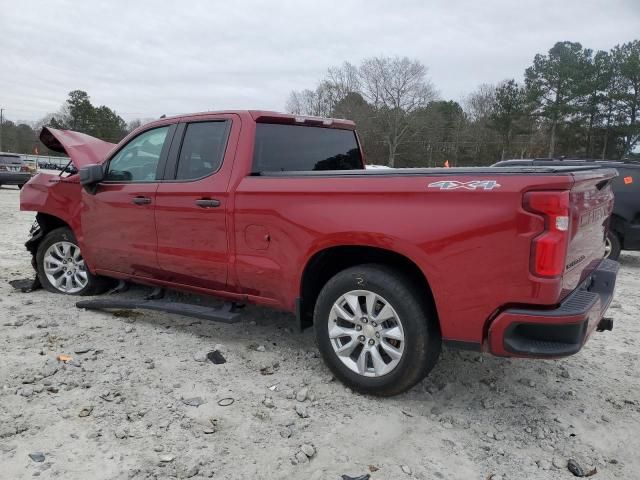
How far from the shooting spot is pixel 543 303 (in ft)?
8.78

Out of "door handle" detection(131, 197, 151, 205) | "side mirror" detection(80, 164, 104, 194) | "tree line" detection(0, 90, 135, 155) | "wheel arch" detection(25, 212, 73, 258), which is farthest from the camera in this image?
"tree line" detection(0, 90, 135, 155)

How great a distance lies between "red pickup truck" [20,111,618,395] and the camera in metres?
2.71

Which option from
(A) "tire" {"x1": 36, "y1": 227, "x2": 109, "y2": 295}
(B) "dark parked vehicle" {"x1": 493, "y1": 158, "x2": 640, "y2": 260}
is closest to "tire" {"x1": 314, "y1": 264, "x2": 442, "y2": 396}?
(A) "tire" {"x1": 36, "y1": 227, "x2": 109, "y2": 295}

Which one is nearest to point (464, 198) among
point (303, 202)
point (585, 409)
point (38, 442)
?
point (303, 202)

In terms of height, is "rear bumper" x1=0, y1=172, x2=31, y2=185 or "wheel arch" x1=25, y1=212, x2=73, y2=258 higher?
"wheel arch" x1=25, y1=212, x2=73, y2=258

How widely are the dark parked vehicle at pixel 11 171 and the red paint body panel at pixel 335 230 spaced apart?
62.4 ft

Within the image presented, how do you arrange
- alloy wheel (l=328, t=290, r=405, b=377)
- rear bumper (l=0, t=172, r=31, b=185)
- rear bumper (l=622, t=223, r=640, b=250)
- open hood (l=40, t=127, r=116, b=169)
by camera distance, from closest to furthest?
alloy wheel (l=328, t=290, r=405, b=377) → open hood (l=40, t=127, r=116, b=169) → rear bumper (l=622, t=223, r=640, b=250) → rear bumper (l=0, t=172, r=31, b=185)

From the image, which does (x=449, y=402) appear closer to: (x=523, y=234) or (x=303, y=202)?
(x=523, y=234)

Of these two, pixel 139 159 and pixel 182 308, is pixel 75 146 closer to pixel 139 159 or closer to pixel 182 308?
pixel 139 159

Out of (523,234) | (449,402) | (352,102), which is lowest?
(449,402)

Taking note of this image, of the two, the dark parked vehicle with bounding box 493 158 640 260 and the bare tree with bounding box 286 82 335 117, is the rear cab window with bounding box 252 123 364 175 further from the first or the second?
the bare tree with bounding box 286 82 335 117

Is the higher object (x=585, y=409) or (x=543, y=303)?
(x=543, y=303)

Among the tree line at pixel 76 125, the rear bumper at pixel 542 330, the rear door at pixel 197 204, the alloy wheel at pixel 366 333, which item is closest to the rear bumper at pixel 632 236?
the rear bumper at pixel 542 330

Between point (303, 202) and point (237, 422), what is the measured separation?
56.4 inches
